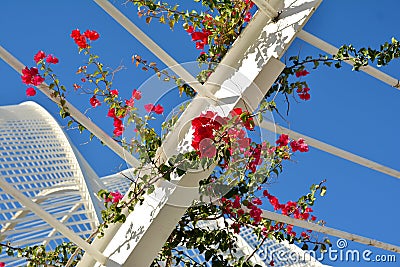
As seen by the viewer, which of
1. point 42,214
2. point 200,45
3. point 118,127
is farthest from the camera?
point 200,45

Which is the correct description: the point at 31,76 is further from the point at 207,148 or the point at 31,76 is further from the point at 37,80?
the point at 207,148

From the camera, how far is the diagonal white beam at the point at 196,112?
1.81 meters

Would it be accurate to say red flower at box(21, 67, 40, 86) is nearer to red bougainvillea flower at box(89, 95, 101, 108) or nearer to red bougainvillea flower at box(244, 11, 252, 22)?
red bougainvillea flower at box(89, 95, 101, 108)

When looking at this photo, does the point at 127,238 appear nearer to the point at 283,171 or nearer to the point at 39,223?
the point at 283,171

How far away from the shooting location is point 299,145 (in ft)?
7.09

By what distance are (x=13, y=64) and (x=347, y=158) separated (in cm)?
137

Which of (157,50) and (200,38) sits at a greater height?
(200,38)

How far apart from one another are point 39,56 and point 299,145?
0.98m

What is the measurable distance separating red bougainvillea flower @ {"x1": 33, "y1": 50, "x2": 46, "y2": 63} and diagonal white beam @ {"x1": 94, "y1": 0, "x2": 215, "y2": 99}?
1.18 feet

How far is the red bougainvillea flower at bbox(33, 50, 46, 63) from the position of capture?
1.99 m

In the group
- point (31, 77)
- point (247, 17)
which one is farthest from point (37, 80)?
point (247, 17)

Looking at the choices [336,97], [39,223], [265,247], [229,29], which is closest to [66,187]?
[39,223]

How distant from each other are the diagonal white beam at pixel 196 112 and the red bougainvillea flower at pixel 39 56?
20.8 inches

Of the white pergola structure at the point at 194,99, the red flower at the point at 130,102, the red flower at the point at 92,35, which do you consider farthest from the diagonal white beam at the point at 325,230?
the red flower at the point at 92,35
